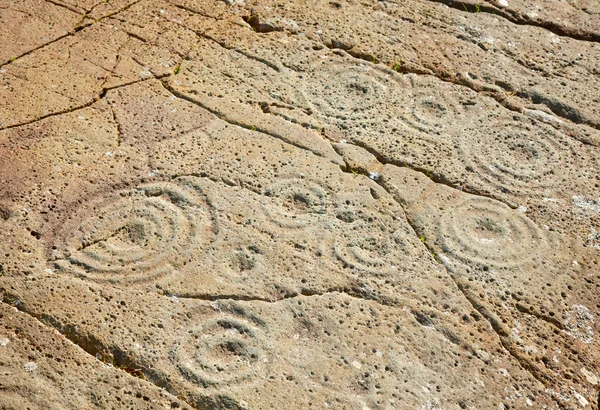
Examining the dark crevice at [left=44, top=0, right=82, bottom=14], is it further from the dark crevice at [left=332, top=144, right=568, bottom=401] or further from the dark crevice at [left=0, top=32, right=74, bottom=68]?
the dark crevice at [left=332, top=144, right=568, bottom=401]

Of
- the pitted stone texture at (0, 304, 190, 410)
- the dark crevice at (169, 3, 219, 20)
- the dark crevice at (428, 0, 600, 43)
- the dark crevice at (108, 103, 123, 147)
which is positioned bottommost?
the pitted stone texture at (0, 304, 190, 410)

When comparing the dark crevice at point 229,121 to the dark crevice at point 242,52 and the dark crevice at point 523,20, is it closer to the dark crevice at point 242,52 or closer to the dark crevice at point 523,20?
the dark crevice at point 242,52

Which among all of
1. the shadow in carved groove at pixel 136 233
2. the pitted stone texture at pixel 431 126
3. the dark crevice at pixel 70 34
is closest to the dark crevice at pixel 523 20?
the pitted stone texture at pixel 431 126

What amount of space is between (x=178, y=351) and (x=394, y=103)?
1.72 m

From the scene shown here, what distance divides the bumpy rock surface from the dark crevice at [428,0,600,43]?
10 cm

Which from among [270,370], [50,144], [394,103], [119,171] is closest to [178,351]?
[270,370]

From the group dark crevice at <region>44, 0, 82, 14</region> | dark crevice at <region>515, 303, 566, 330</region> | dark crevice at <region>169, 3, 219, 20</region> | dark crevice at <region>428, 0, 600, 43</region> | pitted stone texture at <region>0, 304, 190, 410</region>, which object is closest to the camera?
pitted stone texture at <region>0, 304, 190, 410</region>

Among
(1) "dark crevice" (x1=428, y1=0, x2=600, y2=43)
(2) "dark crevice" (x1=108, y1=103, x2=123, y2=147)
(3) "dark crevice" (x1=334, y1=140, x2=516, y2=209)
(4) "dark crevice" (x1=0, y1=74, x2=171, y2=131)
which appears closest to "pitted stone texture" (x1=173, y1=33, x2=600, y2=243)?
(3) "dark crevice" (x1=334, y1=140, x2=516, y2=209)

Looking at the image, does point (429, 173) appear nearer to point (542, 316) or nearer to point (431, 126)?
point (431, 126)

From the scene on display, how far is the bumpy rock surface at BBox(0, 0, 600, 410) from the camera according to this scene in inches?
99.7

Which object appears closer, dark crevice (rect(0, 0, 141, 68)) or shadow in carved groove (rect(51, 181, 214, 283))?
shadow in carved groove (rect(51, 181, 214, 283))

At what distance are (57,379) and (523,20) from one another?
3217 mm

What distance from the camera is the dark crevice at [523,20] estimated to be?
4.36 metres

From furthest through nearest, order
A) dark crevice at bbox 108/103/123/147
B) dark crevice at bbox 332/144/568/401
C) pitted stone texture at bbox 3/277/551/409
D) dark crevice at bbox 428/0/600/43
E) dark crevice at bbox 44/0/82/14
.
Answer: dark crevice at bbox 428/0/600/43 < dark crevice at bbox 44/0/82/14 < dark crevice at bbox 108/103/123/147 < dark crevice at bbox 332/144/568/401 < pitted stone texture at bbox 3/277/551/409
